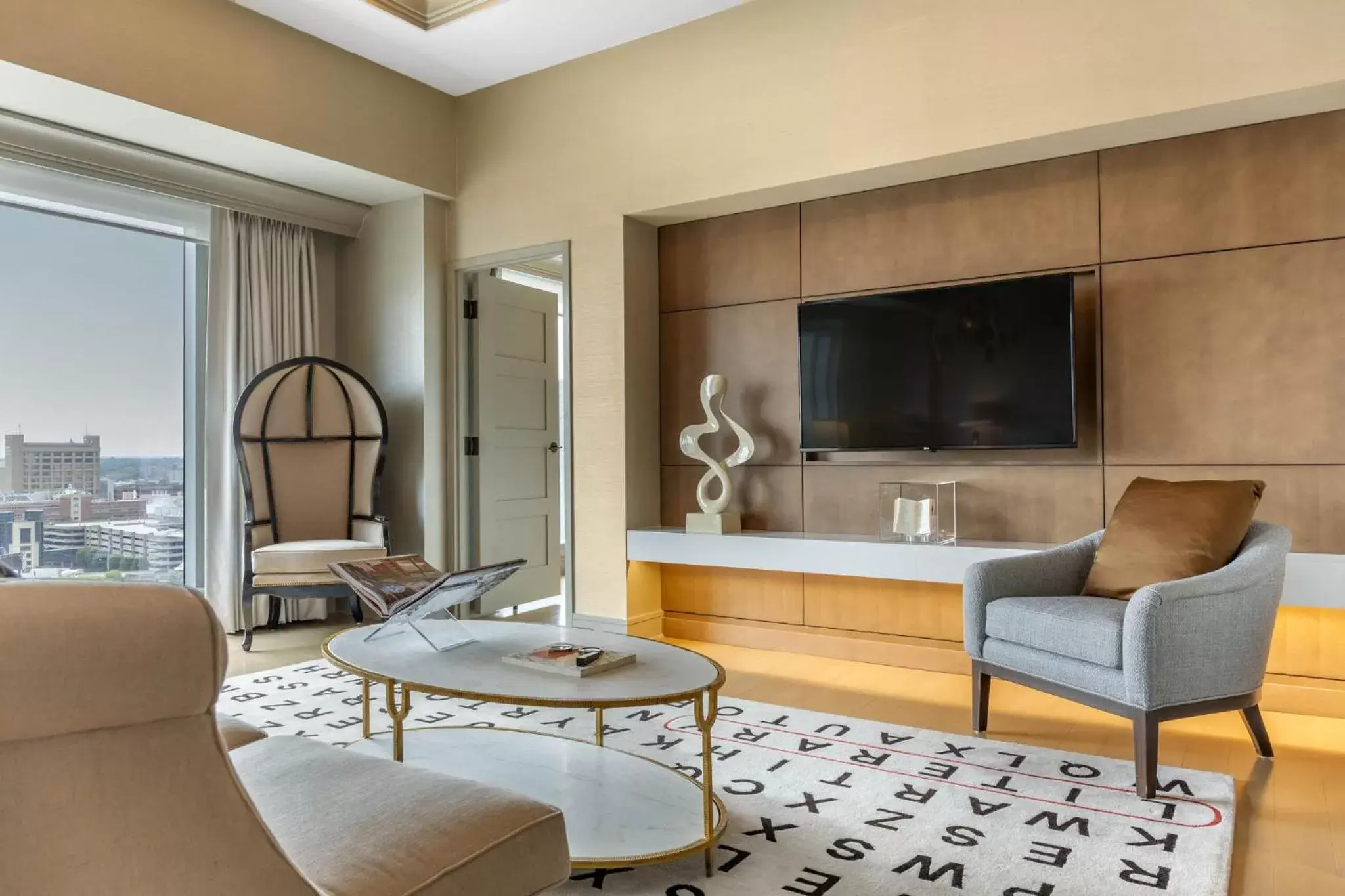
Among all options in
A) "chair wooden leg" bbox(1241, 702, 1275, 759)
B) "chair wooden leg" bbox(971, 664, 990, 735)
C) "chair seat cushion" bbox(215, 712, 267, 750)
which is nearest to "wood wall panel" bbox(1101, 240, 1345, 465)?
"chair wooden leg" bbox(1241, 702, 1275, 759)

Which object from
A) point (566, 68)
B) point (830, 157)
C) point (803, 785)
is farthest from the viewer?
point (566, 68)

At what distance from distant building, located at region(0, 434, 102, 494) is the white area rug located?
1.72 meters

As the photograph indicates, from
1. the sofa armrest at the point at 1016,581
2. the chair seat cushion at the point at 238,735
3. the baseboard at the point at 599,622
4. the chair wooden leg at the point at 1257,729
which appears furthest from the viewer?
the baseboard at the point at 599,622

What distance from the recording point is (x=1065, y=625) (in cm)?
261

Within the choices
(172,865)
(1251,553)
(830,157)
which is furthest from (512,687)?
(830,157)

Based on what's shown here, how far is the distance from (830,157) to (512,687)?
9.23 feet

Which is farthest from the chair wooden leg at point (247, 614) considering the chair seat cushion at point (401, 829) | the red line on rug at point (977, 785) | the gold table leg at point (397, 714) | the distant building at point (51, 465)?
the chair seat cushion at point (401, 829)

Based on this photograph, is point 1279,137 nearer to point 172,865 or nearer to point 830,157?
point 830,157

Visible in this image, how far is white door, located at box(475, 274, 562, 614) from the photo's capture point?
518cm

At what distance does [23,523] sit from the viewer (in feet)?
13.4

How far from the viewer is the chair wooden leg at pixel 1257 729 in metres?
2.64

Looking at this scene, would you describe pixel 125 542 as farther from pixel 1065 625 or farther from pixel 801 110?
pixel 1065 625

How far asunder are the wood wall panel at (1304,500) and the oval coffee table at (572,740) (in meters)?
2.34

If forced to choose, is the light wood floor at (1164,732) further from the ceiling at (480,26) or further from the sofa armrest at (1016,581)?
the ceiling at (480,26)
